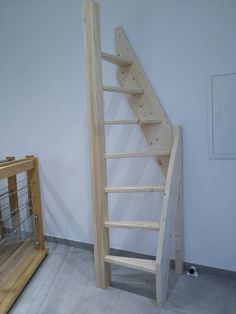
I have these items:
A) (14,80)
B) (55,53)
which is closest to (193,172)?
(55,53)

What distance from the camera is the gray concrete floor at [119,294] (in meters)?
1.80

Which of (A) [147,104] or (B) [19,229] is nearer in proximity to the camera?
(A) [147,104]

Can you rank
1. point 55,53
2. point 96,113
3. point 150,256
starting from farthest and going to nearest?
point 55,53 < point 150,256 < point 96,113

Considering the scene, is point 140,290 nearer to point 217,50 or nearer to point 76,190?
point 76,190

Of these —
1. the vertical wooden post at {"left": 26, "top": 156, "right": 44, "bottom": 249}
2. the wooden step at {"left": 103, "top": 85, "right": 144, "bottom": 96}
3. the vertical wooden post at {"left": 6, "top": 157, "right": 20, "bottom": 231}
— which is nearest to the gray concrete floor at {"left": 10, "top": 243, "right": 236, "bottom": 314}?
the vertical wooden post at {"left": 26, "top": 156, "right": 44, "bottom": 249}

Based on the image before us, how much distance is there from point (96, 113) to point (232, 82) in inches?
39.2

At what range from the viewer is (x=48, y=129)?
2.73m

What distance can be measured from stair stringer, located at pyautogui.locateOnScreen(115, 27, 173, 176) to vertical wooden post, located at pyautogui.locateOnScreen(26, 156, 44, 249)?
112 cm

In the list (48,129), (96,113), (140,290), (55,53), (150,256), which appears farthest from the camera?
(48,129)

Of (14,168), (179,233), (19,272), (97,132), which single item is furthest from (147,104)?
(19,272)

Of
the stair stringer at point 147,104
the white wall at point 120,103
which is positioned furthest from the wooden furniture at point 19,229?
the stair stringer at point 147,104

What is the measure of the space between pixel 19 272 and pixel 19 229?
894 millimetres

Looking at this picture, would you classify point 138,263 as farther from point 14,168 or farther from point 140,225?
point 14,168

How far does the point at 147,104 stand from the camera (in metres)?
2.18
